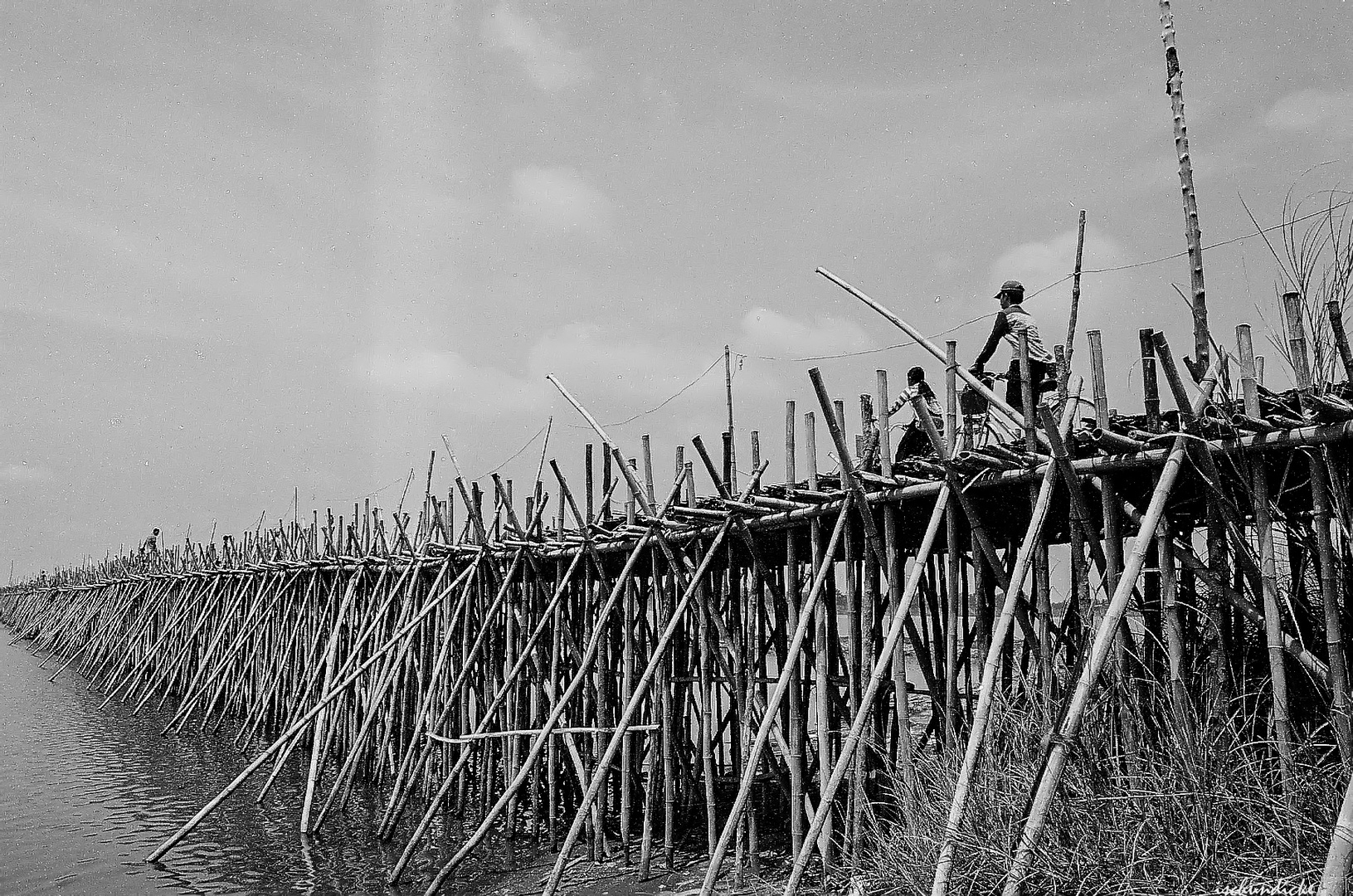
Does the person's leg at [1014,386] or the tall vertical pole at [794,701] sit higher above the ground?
the person's leg at [1014,386]

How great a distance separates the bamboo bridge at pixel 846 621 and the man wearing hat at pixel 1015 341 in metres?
0.42

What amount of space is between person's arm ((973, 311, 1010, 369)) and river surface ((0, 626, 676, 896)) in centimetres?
478

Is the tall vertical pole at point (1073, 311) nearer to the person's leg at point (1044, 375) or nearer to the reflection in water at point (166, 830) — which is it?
the person's leg at point (1044, 375)

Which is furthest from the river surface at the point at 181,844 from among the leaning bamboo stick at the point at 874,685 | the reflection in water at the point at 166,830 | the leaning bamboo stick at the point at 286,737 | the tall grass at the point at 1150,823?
the tall grass at the point at 1150,823

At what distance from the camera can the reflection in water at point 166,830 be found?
9547 mm

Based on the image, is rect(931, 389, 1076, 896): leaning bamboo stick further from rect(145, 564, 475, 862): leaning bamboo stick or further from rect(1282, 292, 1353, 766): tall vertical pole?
rect(145, 564, 475, 862): leaning bamboo stick

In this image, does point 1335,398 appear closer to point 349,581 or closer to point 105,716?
point 349,581

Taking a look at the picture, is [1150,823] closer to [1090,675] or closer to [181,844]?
[1090,675]

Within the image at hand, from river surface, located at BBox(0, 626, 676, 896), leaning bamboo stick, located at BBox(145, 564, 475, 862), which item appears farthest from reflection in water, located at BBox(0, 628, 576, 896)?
leaning bamboo stick, located at BBox(145, 564, 475, 862)

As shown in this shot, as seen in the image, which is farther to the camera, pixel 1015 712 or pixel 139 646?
pixel 139 646

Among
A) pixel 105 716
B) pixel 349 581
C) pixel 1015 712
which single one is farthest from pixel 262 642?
pixel 1015 712

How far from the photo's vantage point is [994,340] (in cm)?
841

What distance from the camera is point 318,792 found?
13.1m

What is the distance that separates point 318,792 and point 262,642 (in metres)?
6.50
